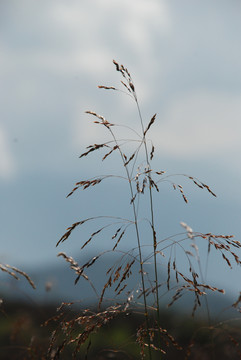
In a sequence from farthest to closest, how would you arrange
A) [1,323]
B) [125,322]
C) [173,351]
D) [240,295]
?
[125,322]
[1,323]
[173,351]
[240,295]

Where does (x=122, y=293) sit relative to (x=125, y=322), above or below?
above

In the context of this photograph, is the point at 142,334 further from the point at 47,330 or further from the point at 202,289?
the point at 47,330

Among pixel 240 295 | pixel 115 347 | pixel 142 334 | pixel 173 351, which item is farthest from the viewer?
pixel 173 351

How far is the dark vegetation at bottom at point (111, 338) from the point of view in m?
2.77

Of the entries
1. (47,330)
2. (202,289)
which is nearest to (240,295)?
(202,289)

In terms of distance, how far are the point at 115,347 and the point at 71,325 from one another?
1.21 ft

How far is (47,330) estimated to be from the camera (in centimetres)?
486

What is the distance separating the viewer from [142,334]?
2.45 m

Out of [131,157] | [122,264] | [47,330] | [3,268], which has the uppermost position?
[131,157]

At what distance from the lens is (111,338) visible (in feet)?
9.39

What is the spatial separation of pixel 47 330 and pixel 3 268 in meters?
2.54

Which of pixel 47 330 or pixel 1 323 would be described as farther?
pixel 1 323

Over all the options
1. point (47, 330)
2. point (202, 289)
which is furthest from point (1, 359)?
point (202, 289)

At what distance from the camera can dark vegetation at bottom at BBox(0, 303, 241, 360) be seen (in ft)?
9.09
